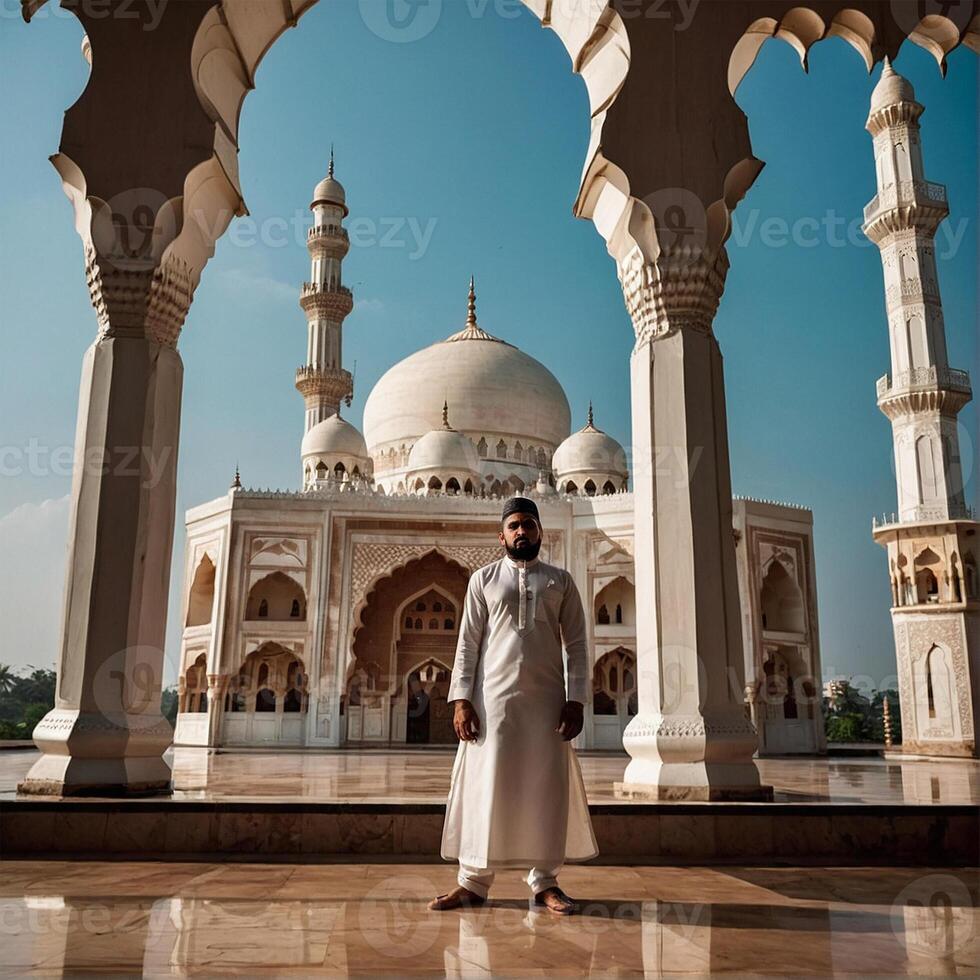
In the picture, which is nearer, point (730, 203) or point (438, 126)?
point (730, 203)

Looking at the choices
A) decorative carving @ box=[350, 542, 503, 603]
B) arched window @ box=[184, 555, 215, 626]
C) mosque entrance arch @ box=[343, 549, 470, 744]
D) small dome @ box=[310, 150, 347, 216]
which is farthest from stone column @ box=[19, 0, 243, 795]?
small dome @ box=[310, 150, 347, 216]

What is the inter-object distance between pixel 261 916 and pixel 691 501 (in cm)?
208

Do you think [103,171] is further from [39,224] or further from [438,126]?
[438,126]

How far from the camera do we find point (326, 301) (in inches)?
762

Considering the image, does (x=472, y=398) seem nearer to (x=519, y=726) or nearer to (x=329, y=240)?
(x=329, y=240)

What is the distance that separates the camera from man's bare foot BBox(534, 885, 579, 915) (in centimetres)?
197

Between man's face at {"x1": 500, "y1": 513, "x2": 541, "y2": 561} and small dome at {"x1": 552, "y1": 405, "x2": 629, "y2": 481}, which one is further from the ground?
small dome at {"x1": 552, "y1": 405, "x2": 629, "y2": 481}

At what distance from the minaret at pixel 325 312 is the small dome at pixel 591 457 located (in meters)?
4.86

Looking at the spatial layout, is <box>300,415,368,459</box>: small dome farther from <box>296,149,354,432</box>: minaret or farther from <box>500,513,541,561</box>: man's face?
<box>500,513,541,561</box>: man's face

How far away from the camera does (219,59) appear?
3.94 meters

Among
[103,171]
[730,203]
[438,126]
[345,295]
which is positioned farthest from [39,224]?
[345,295]

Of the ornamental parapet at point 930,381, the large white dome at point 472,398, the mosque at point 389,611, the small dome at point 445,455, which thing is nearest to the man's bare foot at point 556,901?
the mosque at point 389,611

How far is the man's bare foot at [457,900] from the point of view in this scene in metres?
2.01

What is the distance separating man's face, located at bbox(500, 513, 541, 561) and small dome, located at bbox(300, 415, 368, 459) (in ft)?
53.7
